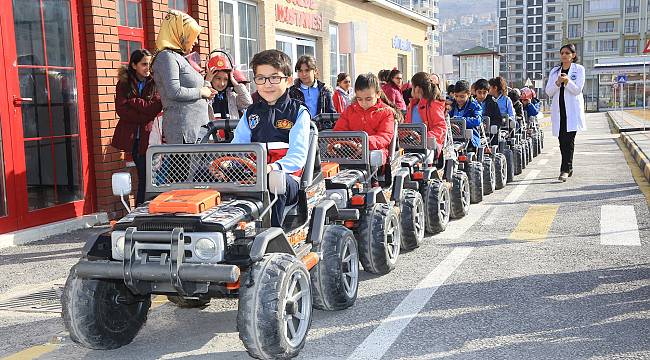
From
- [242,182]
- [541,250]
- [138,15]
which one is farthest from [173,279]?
[138,15]

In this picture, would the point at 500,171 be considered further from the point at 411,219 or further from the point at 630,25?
the point at 630,25

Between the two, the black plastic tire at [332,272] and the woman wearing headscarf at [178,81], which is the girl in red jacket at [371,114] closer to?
the woman wearing headscarf at [178,81]

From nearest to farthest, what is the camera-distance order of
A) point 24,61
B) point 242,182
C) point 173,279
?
1. point 173,279
2. point 242,182
3. point 24,61

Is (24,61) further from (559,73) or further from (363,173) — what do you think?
(559,73)

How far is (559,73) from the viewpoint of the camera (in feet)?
40.8

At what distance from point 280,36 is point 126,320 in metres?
12.9

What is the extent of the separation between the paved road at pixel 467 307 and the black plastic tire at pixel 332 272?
5.1 inches

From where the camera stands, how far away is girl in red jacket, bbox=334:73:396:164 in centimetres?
723

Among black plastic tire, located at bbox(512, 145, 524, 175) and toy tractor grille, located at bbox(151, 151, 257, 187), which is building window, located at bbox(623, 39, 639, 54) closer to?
black plastic tire, located at bbox(512, 145, 524, 175)

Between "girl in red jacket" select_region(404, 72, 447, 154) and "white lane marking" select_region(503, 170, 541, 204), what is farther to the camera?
"white lane marking" select_region(503, 170, 541, 204)

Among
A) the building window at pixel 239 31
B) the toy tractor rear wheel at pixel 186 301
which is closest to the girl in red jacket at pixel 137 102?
the toy tractor rear wheel at pixel 186 301

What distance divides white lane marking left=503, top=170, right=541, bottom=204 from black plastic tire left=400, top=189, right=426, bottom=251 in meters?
3.59

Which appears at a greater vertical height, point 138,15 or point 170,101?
point 138,15

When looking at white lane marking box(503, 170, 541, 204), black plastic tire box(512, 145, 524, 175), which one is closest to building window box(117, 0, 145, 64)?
white lane marking box(503, 170, 541, 204)
